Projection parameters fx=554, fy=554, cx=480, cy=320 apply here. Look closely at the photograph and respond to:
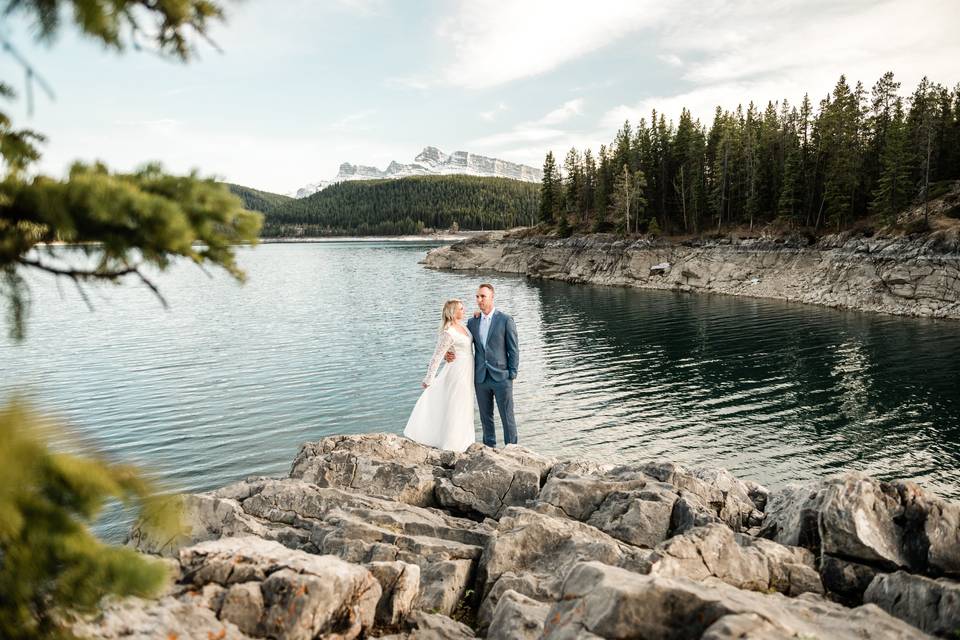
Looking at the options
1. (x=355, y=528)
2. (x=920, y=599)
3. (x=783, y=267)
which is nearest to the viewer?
(x=920, y=599)

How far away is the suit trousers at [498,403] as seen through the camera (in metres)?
12.6

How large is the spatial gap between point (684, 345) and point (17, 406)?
35.8 metres

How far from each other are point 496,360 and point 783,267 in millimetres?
55468

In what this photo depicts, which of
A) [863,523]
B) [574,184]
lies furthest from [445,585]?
[574,184]

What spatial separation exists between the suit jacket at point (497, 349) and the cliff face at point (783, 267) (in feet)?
142

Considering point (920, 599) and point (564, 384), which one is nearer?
point (920, 599)

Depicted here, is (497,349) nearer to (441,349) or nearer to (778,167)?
(441,349)

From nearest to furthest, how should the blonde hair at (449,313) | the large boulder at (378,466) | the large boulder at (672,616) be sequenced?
the large boulder at (672,616), the large boulder at (378,466), the blonde hair at (449,313)

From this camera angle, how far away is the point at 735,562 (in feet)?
23.7

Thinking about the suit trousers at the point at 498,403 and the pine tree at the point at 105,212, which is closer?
the pine tree at the point at 105,212

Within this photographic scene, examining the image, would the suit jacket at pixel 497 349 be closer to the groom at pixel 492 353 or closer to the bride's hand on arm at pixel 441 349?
the groom at pixel 492 353

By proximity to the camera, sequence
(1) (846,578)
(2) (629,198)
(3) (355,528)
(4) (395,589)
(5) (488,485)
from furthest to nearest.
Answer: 1. (2) (629,198)
2. (5) (488,485)
3. (3) (355,528)
4. (1) (846,578)
5. (4) (395,589)

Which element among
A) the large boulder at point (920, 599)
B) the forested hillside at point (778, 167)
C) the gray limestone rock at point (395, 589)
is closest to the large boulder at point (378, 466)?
the gray limestone rock at point (395, 589)

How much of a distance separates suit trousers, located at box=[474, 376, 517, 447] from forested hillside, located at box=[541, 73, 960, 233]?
59.6 metres
